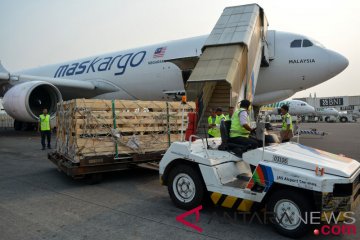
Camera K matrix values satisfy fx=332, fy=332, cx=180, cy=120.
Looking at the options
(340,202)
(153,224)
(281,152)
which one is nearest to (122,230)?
(153,224)

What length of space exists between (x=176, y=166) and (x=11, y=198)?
2.89m

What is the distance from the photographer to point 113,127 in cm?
697

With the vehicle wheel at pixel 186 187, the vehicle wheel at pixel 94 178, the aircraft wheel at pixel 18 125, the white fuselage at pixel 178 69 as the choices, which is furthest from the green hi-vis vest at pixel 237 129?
the aircraft wheel at pixel 18 125

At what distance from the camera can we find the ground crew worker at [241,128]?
4582 millimetres

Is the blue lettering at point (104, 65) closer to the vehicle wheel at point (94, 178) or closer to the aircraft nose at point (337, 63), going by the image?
the aircraft nose at point (337, 63)

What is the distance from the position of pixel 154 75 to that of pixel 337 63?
7627 mm

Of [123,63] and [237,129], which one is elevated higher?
[123,63]

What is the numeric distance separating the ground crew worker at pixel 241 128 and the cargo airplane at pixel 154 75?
27.8ft

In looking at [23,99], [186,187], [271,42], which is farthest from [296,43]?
[23,99]

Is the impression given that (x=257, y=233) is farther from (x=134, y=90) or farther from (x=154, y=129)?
(x=134, y=90)

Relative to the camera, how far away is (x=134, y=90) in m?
16.4

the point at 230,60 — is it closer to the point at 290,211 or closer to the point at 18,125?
the point at 290,211

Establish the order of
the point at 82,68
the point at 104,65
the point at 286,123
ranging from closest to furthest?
the point at 286,123 < the point at 104,65 < the point at 82,68

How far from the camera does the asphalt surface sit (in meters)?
3.92
